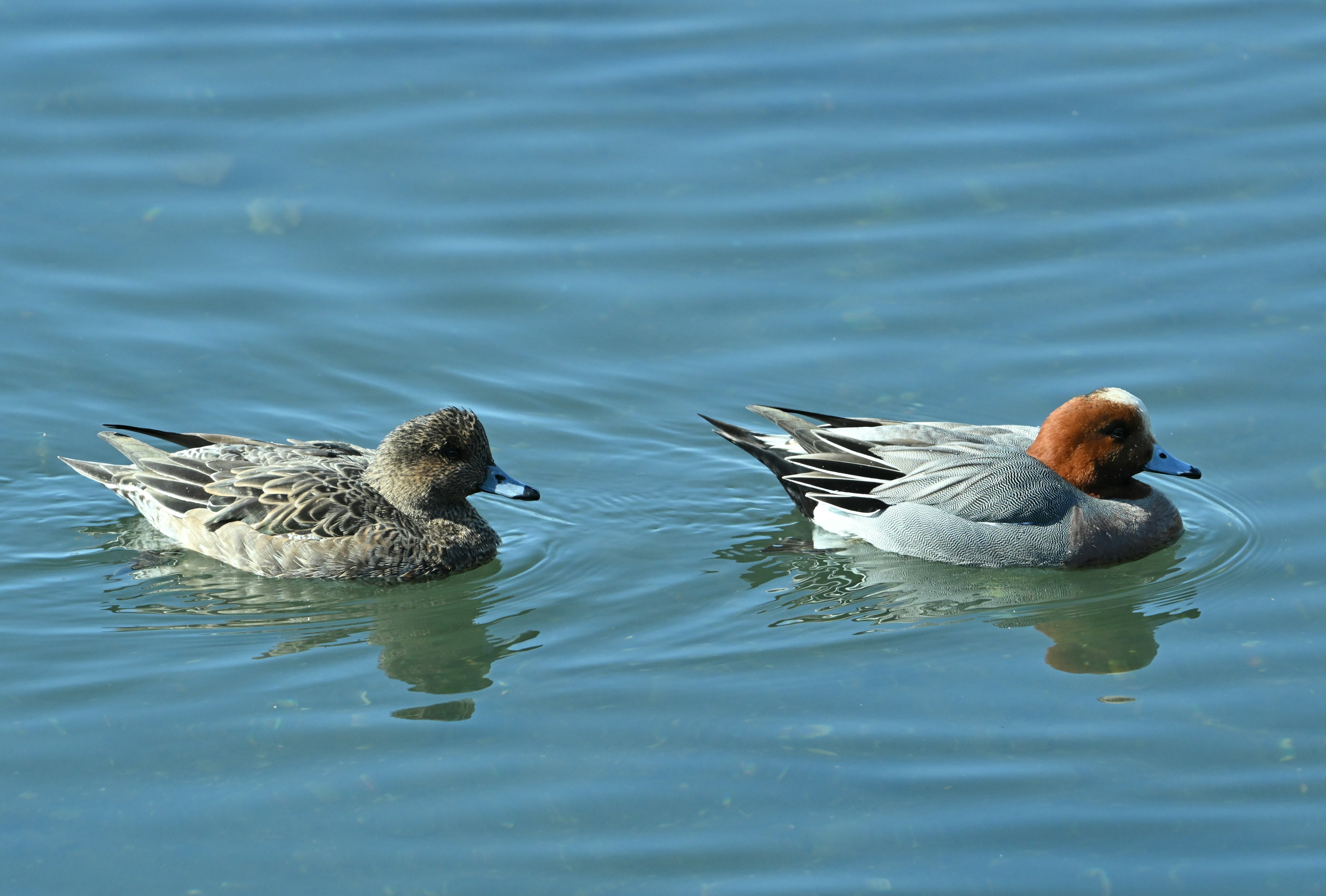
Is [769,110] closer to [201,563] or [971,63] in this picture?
[971,63]

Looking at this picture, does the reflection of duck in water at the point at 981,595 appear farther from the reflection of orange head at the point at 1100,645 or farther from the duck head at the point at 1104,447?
the duck head at the point at 1104,447

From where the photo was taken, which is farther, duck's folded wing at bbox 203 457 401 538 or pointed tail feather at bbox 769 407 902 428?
pointed tail feather at bbox 769 407 902 428

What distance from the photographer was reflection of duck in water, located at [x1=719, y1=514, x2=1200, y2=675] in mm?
8719

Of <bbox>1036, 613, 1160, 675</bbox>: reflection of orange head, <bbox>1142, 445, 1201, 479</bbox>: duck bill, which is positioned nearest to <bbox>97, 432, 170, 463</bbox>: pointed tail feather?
→ <bbox>1036, 613, 1160, 675</bbox>: reflection of orange head

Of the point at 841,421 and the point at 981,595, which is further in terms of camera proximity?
the point at 841,421

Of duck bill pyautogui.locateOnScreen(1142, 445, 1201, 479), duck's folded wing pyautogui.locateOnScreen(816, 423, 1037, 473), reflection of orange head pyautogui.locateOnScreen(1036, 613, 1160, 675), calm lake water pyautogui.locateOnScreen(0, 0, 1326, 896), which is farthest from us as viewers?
duck's folded wing pyautogui.locateOnScreen(816, 423, 1037, 473)

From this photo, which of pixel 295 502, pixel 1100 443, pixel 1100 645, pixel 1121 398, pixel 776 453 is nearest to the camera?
pixel 1100 645

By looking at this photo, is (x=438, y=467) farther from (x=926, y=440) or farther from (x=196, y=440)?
(x=926, y=440)

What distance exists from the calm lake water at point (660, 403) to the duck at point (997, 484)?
0.18m

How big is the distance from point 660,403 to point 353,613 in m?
2.67

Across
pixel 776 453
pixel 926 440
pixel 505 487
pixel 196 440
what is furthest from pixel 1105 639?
pixel 196 440

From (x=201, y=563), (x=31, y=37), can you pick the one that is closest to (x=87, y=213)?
(x=31, y=37)

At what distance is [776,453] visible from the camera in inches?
389

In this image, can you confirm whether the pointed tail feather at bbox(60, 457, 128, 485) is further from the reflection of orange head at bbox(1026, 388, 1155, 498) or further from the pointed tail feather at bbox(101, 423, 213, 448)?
the reflection of orange head at bbox(1026, 388, 1155, 498)
